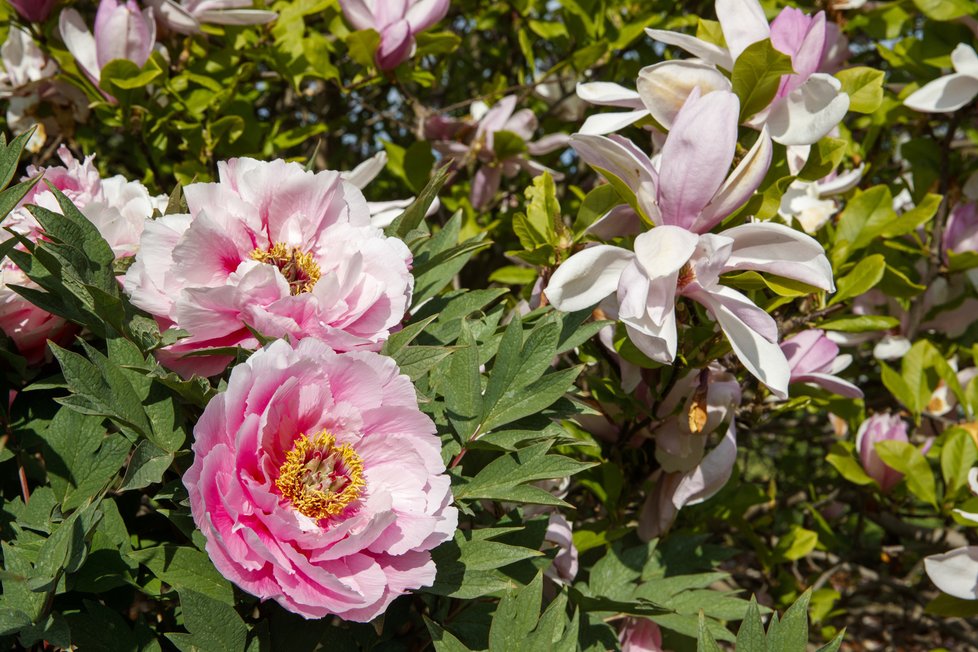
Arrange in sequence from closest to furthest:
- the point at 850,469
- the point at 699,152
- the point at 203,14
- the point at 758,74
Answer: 1. the point at 699,152
2. the point at 758,74
3. the point at 203,14
4. the point at 850,469

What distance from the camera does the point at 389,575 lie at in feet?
2.37

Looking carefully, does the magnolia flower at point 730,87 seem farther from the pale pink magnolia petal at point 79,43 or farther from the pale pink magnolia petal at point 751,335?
the pale pink magnolia petal at point 79,43

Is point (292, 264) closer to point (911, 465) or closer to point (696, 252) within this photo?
point (696, 252)

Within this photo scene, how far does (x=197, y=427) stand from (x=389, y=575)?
0.20 metres

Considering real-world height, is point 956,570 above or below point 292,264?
below

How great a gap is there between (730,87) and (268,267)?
0.65 m

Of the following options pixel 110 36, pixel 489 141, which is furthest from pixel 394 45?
pixel 110 36

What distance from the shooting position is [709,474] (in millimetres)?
1192

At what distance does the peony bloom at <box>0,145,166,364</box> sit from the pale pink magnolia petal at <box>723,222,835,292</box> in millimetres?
679

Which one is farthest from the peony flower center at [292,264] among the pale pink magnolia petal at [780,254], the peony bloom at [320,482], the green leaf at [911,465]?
the green leaf at [911,465]

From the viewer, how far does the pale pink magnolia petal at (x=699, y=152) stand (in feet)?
3.08

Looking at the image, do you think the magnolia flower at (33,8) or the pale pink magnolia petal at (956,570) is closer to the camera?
the pale pink magnolia petal at (956,570)

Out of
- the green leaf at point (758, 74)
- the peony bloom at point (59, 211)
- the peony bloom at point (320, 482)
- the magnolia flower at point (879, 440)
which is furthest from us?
the magnolia flower at point (879, 440)

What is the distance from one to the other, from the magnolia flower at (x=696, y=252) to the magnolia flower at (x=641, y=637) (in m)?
0.40
